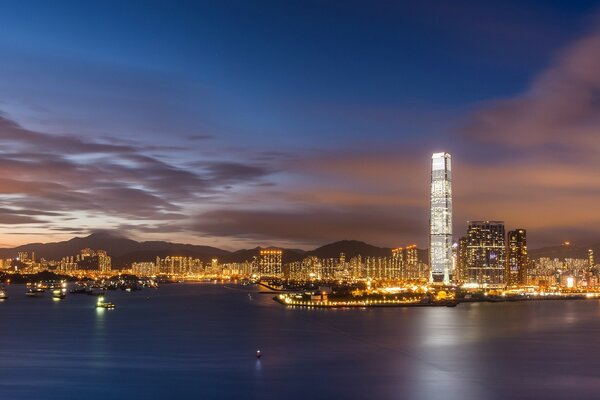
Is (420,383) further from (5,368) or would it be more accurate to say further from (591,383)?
(5,368)

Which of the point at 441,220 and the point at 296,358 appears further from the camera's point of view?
the point at 441,220

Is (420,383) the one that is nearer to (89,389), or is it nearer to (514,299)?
(89,389)

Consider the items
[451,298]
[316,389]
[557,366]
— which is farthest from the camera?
[451,298]

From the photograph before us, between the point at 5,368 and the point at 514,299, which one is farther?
the point at 514,299

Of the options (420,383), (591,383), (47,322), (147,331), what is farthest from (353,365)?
(47,322)

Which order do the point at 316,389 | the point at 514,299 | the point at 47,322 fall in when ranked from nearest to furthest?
the point at 316,389, the point at 47,322, the point at 514,299

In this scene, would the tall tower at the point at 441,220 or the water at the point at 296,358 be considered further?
the tall tower at the point at 441,220
